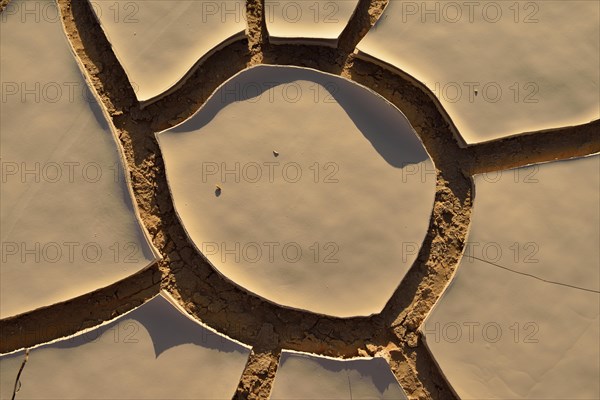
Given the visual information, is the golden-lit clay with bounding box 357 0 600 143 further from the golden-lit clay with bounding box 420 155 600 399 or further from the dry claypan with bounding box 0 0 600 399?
the golden-lit clay with bounding box 420 155 600 399

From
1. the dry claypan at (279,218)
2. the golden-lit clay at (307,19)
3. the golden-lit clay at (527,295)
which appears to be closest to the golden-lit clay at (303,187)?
the dry claypan at (279,218)

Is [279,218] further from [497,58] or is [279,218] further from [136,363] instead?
[497,58]

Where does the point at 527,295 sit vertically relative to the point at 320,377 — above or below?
above

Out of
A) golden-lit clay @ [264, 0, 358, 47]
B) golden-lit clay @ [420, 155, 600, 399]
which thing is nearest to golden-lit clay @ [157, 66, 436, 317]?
golden-lit clay @ [264, 0, 358, 47]

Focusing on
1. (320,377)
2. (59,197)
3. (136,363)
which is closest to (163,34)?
(59,197)

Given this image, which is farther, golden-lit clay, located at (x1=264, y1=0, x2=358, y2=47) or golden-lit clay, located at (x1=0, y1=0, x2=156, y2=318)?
→ golden-lit clay, located at (x1=264, y1=0, x2=358, y2=47)

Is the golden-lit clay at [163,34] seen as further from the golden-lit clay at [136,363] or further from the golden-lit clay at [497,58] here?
the golden-lit clay at [136,363]

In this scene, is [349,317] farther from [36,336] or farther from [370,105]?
[36,336]
